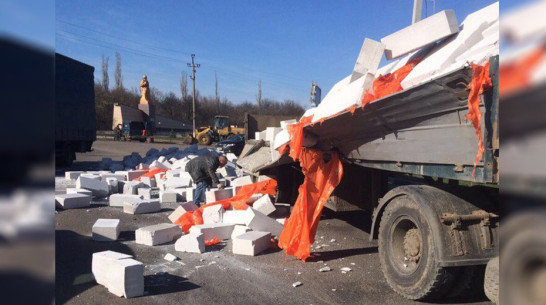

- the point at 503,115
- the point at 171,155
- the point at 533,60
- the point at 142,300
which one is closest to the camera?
the point at 533,60

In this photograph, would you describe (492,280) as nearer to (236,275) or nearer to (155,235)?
(236,275)

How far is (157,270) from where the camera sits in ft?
17.0

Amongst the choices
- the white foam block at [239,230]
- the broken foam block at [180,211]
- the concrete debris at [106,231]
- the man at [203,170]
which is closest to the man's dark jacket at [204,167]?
the man at [203,170]

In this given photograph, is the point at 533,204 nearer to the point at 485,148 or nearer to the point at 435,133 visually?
the point at 485,148

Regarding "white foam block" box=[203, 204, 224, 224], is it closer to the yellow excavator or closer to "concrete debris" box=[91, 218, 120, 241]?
"concrete debris" box=[91, 218, 120, 241]

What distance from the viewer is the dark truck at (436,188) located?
328 cm

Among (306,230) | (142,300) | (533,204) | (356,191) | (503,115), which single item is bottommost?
(142,300)

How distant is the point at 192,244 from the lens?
5.96 m

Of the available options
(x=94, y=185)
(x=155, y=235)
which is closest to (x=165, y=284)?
(x=155, y=235)

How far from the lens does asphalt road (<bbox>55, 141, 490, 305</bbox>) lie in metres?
4.27

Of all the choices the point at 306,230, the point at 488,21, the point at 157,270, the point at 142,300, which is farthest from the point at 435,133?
the point at 157,270

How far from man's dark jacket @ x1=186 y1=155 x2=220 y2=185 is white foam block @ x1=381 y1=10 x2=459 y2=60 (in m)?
5.20

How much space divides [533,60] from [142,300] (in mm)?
4375

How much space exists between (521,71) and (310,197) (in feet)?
16.5
